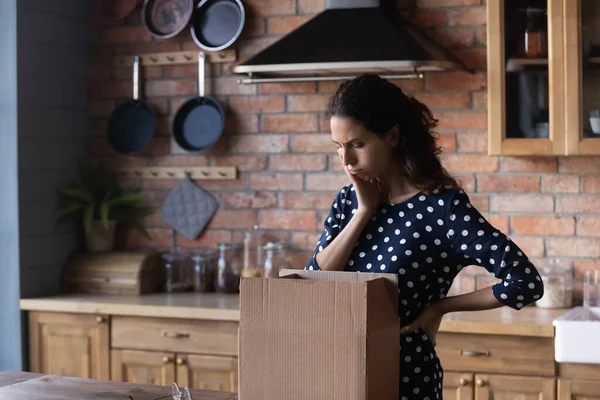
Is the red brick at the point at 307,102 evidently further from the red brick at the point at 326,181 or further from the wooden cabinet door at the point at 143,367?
the wooden cabinet door at the point at 143,367

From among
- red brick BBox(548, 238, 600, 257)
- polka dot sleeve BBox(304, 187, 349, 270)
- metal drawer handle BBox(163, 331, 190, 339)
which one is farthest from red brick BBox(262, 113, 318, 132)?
polka dot sleeve BBox(304, 187, 349, 270)

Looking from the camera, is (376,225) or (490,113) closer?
(376,225)

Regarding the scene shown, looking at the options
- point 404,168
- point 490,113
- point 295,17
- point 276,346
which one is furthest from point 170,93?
point 276,346

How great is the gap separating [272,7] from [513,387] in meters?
1.93

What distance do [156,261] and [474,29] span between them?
68.0 inches

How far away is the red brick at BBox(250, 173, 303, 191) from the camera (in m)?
4.02

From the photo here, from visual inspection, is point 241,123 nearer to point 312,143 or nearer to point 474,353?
point 312,143

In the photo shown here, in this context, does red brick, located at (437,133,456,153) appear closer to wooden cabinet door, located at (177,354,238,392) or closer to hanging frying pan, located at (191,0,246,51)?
hanging frying pan, located at (191,0,246,51)

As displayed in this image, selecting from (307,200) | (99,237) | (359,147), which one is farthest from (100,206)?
(359,147)

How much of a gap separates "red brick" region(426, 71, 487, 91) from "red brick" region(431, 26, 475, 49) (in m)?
0.12

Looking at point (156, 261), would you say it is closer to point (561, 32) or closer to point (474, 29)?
point (474, 29)

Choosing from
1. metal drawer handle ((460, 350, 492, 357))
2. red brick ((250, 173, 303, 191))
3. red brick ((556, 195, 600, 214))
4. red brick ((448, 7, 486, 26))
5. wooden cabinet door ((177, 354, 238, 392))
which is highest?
red brick ((448, 7, 486, 26))

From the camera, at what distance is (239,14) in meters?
4.05

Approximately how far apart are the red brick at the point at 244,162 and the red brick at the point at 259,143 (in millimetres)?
32
